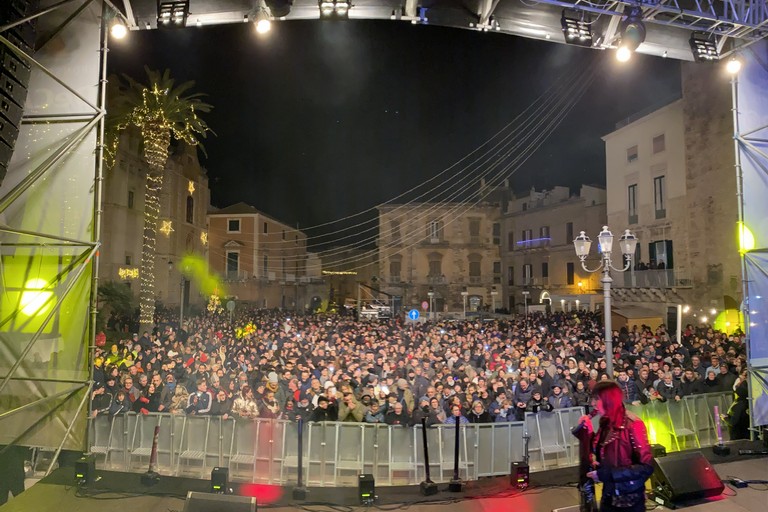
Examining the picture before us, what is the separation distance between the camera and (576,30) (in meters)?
7.22

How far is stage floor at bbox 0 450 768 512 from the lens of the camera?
5.96 meters

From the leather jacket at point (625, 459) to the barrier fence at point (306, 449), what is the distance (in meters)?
3.58

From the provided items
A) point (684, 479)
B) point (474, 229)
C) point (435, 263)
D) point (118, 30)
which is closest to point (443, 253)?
point (435, 263)

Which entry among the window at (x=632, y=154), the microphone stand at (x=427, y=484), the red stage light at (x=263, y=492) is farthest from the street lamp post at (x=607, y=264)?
the window at (x=632, y=154)

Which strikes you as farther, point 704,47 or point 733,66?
point 704,47

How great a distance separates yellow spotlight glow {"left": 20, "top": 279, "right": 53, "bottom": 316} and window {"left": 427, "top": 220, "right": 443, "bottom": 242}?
149 ft

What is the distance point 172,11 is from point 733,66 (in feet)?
27.1

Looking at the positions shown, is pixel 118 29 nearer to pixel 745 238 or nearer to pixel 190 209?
pixel 745 238

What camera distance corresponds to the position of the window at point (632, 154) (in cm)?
2765

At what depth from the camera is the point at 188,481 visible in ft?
22.1

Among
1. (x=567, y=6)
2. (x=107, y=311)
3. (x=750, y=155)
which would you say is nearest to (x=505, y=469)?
(x=750, y=155)

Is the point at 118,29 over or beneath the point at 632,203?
beneath

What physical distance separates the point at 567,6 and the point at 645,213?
23.3 meters

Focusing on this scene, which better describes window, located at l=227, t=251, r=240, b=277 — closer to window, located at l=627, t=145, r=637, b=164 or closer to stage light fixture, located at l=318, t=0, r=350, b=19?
window, located at l=627, t=145, r=637, b=164
